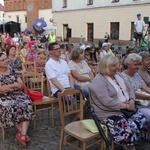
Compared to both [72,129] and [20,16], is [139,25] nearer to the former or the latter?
[72,129]

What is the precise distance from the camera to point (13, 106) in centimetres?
374

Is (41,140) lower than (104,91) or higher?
lower

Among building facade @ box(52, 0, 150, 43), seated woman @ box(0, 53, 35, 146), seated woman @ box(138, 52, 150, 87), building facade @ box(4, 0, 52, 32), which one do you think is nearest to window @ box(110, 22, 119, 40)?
building facade @ box(52, 0, 150, 43)

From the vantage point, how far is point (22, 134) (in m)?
3.69

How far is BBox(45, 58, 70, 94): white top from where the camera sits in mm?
4344

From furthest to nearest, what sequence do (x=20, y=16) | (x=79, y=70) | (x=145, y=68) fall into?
(x=20, y=16)
(x=79, y=70)
(x=145, y=68)

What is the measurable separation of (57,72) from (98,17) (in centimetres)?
2226

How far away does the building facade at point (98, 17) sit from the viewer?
73.9 ft

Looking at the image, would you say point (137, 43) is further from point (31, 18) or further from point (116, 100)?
point (31, 18)

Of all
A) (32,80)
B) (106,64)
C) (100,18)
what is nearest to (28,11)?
(100,18)

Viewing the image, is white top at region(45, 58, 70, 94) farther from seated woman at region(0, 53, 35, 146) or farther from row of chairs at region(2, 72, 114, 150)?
seated woman at region(0, 53, 35, 146)

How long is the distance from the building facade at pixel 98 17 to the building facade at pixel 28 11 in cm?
568

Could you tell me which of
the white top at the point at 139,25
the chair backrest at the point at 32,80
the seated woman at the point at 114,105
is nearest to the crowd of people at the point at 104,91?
the seated woman at the point at 114,105

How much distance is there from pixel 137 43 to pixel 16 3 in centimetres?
3436
